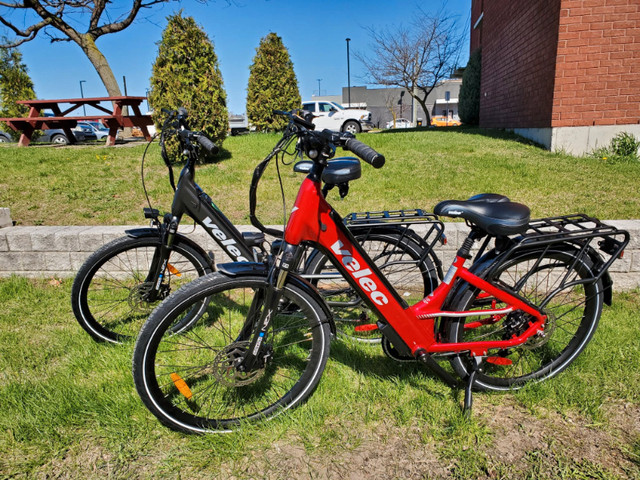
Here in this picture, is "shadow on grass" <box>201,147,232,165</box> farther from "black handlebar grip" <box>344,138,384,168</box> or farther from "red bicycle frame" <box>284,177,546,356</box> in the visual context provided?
"black handlebar grip" <box>344,138,384,168</box>

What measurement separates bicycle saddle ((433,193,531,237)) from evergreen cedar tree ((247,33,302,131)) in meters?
10.2

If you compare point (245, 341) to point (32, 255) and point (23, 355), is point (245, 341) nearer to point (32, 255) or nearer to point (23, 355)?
point (23, 355)

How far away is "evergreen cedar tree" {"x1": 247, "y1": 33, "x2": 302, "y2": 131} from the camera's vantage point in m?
11.6

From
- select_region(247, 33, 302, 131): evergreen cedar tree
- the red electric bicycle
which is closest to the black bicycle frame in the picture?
the red electric bicycle

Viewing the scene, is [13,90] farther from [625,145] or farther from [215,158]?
[625,145]

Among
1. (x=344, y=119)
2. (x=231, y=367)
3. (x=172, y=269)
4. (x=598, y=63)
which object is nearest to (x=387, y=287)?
(x=231, y=367)

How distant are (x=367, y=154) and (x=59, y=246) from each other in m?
3.42

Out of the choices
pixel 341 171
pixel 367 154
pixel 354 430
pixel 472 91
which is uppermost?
pixel 472 91

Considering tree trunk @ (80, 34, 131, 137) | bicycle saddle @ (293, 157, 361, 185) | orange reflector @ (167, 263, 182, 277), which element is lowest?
orange reflector @ (167, 263, 182, 277)

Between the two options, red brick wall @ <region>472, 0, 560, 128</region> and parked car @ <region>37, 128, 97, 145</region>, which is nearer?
red brick wall @ <region>472, 0, 560, 128</region>

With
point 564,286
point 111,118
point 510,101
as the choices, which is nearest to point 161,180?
point 111,118

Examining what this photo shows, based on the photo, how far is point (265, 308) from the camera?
196 centimetres

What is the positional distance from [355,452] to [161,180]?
528 cm

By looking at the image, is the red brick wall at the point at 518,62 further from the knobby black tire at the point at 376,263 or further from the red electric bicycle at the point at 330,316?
the red electric bicycle at the point at 330,316
